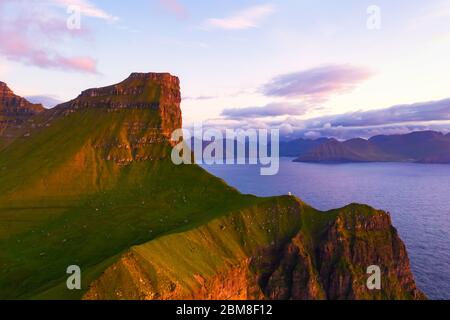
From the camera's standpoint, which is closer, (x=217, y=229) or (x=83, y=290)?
(x=83, y=290)

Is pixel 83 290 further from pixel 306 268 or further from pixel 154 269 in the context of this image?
pixel 306 268

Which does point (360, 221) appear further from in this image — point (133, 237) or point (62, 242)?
point (62, 242)

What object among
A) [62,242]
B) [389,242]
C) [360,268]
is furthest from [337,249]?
[62,242]

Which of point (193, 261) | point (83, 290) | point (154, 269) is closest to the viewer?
point (83, 290)
